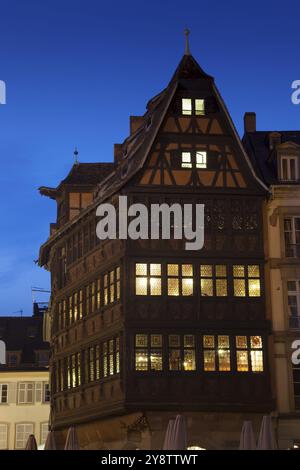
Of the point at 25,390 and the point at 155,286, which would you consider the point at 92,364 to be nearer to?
the point at 155,286

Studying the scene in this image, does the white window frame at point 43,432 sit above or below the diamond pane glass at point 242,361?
below

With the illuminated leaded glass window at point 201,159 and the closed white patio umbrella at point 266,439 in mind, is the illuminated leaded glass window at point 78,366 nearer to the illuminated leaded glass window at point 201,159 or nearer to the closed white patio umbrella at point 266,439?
the illuminated leaded glass window at point 201,159

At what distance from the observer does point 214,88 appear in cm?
3200

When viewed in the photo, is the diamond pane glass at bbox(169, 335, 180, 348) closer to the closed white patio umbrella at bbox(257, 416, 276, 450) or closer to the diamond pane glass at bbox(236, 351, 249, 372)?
the diamond pane glass at bbox(236, 351, 249, 372)

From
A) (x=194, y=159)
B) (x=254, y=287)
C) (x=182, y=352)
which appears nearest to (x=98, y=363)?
(x=182, y=352)

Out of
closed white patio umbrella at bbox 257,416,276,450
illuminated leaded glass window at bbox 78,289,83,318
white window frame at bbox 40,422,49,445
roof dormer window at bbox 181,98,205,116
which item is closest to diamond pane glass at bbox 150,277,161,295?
illuminated leaded glass window at bbox 78,289,83,318

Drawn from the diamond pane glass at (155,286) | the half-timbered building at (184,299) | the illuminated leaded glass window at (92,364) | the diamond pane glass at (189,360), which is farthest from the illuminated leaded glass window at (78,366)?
the diamond pane glass at (189,360)

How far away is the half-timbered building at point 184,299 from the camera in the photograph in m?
29.9

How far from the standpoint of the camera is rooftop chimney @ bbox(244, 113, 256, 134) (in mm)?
36438

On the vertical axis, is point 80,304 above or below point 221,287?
above

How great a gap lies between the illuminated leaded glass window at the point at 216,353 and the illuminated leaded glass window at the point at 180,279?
1.65 m

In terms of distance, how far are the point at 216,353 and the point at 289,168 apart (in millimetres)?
7423

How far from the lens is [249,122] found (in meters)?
36.6
